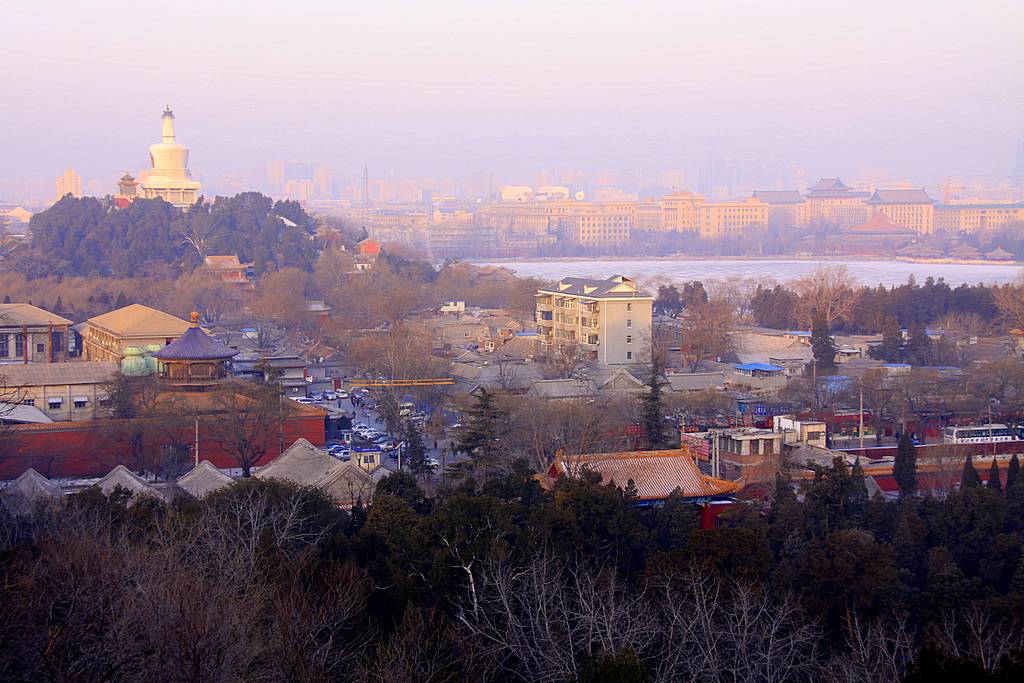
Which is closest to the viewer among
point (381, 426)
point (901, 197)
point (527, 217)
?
point (381, 426)

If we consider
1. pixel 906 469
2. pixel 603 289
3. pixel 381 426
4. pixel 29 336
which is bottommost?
pixel 381 426

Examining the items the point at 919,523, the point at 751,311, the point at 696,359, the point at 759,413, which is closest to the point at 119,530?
the point at 919,523

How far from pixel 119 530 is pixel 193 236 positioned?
22.2 metres

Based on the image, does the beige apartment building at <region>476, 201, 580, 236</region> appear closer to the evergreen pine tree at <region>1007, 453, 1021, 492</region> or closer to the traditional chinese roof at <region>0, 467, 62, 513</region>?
the evergreen pine tree at <region>1007, 453, 1021, 492</region>

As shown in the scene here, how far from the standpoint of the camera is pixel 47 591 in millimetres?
5184

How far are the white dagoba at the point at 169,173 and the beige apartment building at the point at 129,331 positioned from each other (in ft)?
51.4

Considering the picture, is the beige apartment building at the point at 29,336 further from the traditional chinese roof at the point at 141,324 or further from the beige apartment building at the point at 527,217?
the beige apartment building at the point at 527,217

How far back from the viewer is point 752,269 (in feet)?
136

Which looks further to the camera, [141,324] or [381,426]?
[141,324]

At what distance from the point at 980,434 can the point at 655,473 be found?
176 inches

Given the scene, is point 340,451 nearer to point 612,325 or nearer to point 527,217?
point 612,325

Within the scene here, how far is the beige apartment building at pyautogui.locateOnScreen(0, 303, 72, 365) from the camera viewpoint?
56.8 feet

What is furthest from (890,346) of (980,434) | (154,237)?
(154,237)

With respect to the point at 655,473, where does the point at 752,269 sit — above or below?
below
